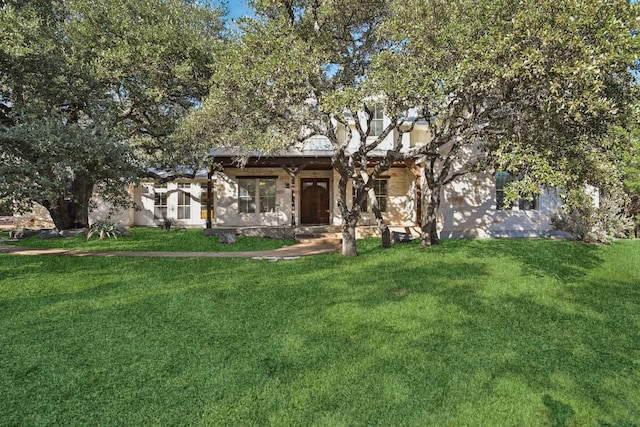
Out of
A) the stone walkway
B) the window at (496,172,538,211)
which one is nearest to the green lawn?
the stone walkway

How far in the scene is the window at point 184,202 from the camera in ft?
70.3

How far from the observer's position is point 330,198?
1800 cm

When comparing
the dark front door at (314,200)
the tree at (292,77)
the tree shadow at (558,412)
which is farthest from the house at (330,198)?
the tree shadow at (558,412)

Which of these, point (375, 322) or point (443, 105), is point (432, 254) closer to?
point (443, 105)

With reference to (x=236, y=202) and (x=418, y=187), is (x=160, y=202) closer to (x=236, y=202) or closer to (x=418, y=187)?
(x=236, y=202)

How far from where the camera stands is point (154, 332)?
506 cm

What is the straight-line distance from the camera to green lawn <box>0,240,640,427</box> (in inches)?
132

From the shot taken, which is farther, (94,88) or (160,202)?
(160,202)

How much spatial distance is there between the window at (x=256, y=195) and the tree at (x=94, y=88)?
14.7 feet

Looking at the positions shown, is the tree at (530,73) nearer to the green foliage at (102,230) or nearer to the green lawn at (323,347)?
the green lawn at (323,347)

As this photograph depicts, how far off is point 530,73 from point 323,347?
216 inches

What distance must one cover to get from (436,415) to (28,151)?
8.48m

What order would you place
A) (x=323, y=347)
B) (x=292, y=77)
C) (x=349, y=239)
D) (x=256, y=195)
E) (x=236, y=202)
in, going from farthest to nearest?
1. (x=256, y=195)
2. (x=236, y=202)
3. (x=349, y=239)
4. (x=292, y=77)
5. (x=323, y=347)

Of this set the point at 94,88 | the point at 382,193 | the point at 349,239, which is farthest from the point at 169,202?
the point at 349,239
